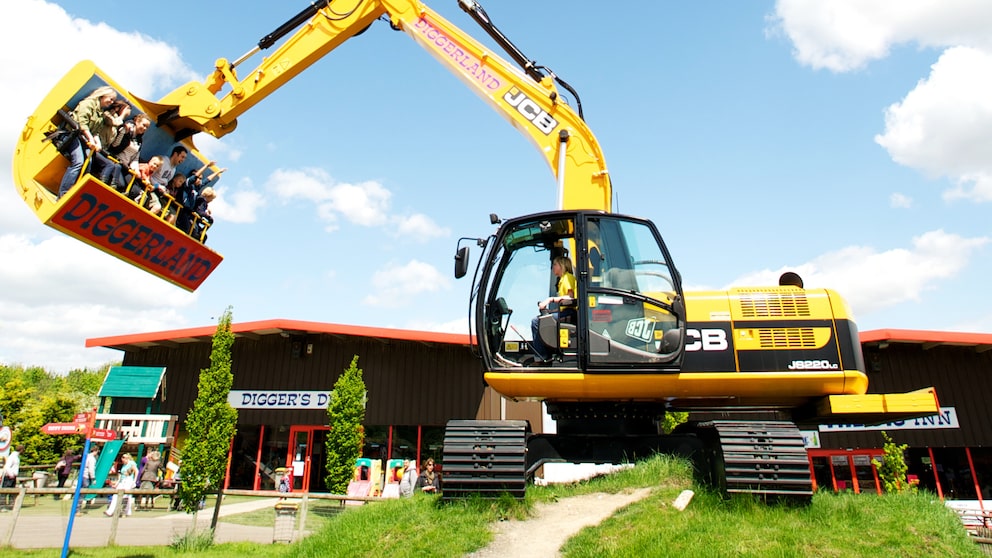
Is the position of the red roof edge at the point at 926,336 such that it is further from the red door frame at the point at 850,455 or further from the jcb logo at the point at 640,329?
the jcb logo at the point at 640,329

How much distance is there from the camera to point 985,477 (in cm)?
1852

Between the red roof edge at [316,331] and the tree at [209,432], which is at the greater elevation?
the red roof edge at [316,331]

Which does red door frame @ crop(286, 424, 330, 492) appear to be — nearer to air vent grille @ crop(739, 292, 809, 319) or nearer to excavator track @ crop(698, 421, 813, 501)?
air vent grille @ crop(739, 292, 809, 319)

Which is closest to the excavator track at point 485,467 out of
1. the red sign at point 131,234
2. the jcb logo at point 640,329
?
the jcb logo at point 640,329

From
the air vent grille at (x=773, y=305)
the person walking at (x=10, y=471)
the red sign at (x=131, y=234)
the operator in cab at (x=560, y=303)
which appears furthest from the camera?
the person walking at (x=10, y=471)

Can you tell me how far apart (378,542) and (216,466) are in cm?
1056

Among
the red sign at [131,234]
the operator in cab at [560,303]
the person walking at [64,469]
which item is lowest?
the person walking at [64,469]

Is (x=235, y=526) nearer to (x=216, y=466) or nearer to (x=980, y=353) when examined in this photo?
(x=216, y=466)

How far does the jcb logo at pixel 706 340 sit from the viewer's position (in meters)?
5.95

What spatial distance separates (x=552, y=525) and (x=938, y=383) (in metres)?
19.7

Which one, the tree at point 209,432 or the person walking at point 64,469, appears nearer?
the tree at point 209,432

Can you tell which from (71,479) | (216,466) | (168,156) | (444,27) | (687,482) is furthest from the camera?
(71,479)

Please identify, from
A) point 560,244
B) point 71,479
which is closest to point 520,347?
point 560,244

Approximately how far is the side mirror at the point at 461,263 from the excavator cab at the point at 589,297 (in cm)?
26
